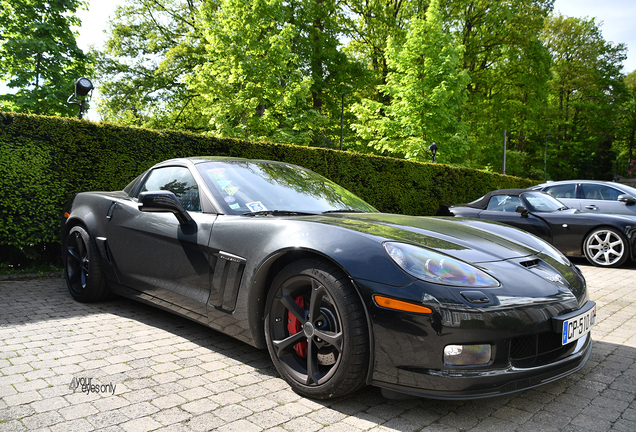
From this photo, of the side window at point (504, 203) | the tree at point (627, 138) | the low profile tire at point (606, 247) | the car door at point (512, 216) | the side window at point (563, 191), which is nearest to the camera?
the low profile tire at point (606, 247)

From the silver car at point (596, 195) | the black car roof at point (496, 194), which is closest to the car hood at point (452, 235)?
the black car roof at point (496, 194)

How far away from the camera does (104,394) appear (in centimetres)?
246

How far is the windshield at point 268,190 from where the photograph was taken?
3.17 meters

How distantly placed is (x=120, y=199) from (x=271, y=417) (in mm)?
2659

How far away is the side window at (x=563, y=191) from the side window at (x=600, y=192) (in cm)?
23

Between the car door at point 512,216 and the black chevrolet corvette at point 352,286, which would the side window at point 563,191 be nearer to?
the car door at point 512,216

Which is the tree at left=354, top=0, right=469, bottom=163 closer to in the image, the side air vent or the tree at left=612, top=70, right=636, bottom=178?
the side air vent

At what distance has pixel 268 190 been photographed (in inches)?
131

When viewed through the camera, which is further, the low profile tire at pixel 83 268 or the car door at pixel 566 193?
the car door at pixel 566 193

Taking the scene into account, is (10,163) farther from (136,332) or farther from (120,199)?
(136,332)

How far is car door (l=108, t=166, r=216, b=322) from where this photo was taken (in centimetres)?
304

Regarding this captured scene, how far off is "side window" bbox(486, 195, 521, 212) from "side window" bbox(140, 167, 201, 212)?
6.94m

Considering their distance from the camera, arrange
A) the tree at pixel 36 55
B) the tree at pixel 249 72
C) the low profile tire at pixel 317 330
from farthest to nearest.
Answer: the tree at pixel 249 72
the tree at pixel 36 55
the low profile tire at pixel 317 330

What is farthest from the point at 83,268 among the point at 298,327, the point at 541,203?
the point at 541,203
